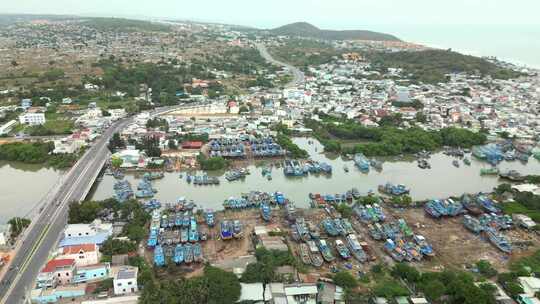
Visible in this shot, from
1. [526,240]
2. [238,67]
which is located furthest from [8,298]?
[238,67]

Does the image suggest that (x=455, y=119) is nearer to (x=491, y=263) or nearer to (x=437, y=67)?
(x=491, y=263)

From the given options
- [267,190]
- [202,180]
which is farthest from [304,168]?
[202,180]

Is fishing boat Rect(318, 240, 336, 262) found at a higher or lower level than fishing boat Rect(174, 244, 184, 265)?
higher

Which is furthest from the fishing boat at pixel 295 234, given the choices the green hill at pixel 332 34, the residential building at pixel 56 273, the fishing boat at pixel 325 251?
the green hill at pixel 332 34

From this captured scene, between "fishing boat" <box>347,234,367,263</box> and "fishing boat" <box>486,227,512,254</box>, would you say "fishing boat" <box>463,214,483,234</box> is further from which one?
"fishing boat" <box>347,234,367,263</box>

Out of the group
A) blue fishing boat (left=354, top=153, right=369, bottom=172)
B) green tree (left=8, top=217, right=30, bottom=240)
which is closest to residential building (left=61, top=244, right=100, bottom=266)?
green tree (left=8, top=217, right=30, bottom=240)
